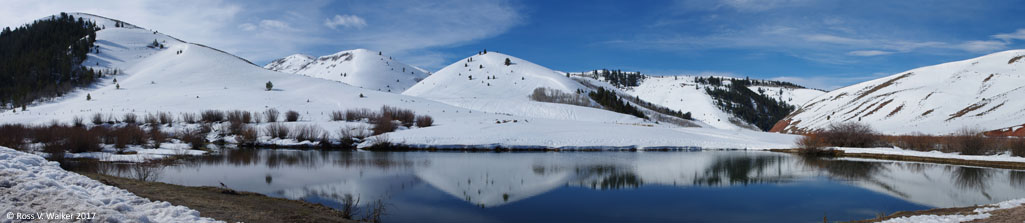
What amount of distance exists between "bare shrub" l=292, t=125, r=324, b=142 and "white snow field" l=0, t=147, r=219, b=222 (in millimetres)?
30087

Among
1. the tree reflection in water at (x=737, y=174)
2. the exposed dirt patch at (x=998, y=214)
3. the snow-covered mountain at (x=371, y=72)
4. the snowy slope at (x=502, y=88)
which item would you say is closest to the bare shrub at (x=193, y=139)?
the tree reflection in water at (x=737, y=174)

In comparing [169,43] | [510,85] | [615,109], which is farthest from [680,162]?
[169,43]

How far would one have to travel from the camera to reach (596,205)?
14008 mm

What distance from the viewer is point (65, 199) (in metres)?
6.82

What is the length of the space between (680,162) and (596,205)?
16359 mm

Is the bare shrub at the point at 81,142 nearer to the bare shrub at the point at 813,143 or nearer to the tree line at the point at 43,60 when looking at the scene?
the tree line at the point at 43,60

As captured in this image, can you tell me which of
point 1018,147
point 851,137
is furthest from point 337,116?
point 1018,147

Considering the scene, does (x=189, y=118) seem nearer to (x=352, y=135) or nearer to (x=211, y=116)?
(x=211, y=116)

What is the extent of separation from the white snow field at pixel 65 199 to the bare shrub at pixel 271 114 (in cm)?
3799

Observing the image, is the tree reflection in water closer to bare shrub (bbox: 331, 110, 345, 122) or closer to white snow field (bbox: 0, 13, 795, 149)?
white snow field (bbox: 0, 13, 795, 149)

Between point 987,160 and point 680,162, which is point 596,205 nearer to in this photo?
point 680,162

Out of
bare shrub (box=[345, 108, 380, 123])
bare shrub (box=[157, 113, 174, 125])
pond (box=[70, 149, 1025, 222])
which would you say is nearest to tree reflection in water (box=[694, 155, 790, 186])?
pond (box=[70, 149, 1025, 222])

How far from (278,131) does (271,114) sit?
688cm

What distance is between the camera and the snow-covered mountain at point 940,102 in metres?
60.0
